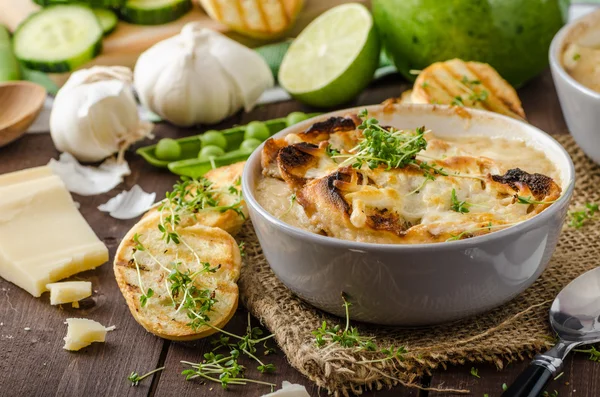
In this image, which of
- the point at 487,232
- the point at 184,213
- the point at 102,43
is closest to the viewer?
the point at 487,232

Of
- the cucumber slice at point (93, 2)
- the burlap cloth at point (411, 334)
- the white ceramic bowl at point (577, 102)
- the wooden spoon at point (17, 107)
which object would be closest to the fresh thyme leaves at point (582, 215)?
the burlap cloth at point (411, 334)

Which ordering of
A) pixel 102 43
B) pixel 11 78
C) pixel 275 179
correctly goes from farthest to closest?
pixel 102 43 → pixel 11 78 → pixel 275 179

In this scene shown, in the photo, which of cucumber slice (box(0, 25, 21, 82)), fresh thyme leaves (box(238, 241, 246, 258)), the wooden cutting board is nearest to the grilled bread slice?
the wooden cutting board

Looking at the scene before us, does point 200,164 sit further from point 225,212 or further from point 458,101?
point 458,101

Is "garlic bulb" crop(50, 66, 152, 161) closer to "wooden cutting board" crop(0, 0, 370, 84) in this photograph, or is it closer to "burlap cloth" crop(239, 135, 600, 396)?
"wooden cutting board" crop(0, 0, 370, 84)

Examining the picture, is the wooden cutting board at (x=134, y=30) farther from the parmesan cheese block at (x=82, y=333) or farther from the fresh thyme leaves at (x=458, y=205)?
the fresh thyme leaves at (x=458, y=205)

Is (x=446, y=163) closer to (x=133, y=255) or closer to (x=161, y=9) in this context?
(x=133, y=255)

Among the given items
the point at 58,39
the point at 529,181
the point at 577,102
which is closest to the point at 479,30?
the point at 577,102

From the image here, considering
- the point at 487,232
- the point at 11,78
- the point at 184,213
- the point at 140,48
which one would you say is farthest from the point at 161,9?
the point at 487,232
